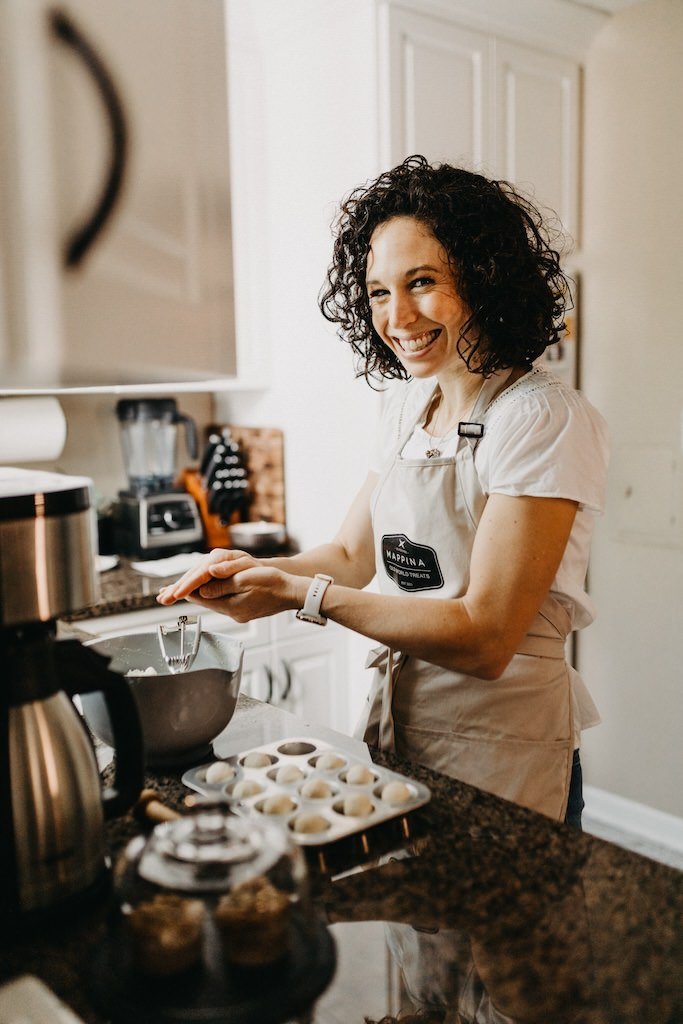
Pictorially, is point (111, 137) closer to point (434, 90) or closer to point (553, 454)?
point (434, 90)

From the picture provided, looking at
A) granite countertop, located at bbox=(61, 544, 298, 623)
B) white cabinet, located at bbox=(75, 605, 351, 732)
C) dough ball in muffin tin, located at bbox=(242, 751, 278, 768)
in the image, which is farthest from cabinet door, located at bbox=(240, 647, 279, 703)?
dough ball in muffin tin, located at bbox=(242, 751, 278, 768)

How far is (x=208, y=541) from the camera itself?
9.78 ft

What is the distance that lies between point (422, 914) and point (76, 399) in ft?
7.81

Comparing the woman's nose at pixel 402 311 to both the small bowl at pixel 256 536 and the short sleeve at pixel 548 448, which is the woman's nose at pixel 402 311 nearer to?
the short sleeve at pixel 548 448

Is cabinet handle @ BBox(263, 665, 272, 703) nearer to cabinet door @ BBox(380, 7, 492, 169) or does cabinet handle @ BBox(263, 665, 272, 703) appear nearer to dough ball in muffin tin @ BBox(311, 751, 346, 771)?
cabinet door @ BBox(380, 7, 492, 169)

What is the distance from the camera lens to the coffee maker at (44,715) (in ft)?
2.68

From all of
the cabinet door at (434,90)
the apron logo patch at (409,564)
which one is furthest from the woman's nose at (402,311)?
the cabinet door at (434,90)

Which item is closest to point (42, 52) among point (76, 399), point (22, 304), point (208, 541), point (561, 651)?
point (22, 304)

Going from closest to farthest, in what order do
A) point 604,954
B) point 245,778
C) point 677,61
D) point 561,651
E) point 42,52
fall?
point 604,954, point 245,778, point 561,651, point 42,52, point 677,61

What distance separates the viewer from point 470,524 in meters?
1.43

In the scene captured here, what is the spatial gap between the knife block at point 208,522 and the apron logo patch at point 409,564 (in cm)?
149

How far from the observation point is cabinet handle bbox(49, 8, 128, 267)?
240cm

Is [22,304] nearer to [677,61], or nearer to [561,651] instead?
[561,651]

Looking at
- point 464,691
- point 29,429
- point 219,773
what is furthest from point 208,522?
point 219,773
